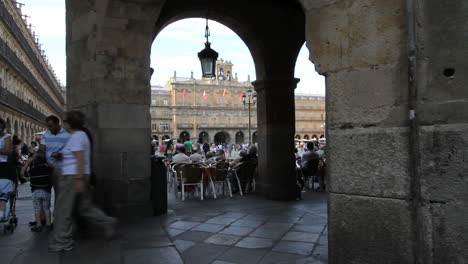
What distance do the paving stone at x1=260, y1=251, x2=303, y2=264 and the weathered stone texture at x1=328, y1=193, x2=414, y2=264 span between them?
28.6 inches

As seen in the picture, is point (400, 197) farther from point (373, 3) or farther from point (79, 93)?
point (79, 93)

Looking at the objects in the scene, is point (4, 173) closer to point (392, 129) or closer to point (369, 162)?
point (369, 162)

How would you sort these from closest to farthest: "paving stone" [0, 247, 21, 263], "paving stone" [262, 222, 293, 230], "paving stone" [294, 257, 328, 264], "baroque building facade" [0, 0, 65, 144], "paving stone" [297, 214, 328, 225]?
"paving stone" [294, 257, 328, 264] < "paving stone" [0, 247, 21, 263] < "paving stone" [262, 222, 293, 230] < "paving stone" [297, 214, 328, 225] < "baroque building facade" [0, 0, 65, 144]

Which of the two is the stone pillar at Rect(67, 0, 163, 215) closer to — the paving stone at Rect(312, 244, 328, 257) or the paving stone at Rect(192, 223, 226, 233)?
the paving stone at Rect(192, 223, 226, 233)

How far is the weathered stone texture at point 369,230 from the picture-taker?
7.67 ft

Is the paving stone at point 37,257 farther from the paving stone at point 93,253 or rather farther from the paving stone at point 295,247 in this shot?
the paving stone at point 295,247

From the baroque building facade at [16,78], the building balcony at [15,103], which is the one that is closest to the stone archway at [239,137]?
the baroque building facade at [16,78]

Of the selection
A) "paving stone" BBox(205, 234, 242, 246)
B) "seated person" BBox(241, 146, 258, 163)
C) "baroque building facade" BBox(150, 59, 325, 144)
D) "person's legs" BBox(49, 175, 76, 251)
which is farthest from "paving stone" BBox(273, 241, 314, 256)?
"baroque building facade" BBox(150, 59, 325, 144)

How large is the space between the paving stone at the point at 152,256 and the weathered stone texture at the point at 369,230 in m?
1.45

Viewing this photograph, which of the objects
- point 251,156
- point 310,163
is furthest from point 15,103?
point 310,163

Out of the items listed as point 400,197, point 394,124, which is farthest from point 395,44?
point 400,197

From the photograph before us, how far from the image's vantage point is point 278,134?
7.16m

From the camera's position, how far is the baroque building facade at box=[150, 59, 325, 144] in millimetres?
73625

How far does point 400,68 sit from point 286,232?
259 centimetres
